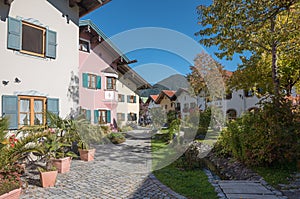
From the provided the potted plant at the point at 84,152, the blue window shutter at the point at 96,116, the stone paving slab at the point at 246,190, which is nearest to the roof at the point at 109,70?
the blue window shutter at the point at 96,116

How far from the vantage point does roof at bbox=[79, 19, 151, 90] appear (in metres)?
15.8

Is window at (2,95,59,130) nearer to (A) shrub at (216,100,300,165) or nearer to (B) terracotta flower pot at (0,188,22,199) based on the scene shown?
(B) terracotta flower pot at (0,188,22,199)

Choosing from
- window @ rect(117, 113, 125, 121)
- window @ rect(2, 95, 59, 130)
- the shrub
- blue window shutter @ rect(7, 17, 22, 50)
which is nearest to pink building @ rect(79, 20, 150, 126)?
window @ rect(117, 113, 125, 121)

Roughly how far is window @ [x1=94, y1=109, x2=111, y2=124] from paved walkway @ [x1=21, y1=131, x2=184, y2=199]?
9.09 metres

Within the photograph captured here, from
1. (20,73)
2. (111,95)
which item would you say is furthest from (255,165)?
(111,95)

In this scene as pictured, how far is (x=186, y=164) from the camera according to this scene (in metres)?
7.56

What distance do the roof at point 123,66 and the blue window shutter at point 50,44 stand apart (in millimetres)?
7275

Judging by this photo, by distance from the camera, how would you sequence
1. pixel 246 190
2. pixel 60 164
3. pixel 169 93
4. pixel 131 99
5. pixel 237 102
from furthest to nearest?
1. pixel 169 93
2. pixel 237 102
3. pixel 131 99
4. pixel 60 164
5. pixel 246 190

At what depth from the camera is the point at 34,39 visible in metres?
8.84

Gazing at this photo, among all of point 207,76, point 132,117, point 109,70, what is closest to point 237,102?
point 207,76

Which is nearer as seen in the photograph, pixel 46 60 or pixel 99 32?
pixel 46 60

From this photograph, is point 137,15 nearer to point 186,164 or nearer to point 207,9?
point 207,9

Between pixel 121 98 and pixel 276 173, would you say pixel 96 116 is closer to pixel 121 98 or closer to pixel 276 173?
pixel 121 98

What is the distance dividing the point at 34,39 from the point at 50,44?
0.73m
